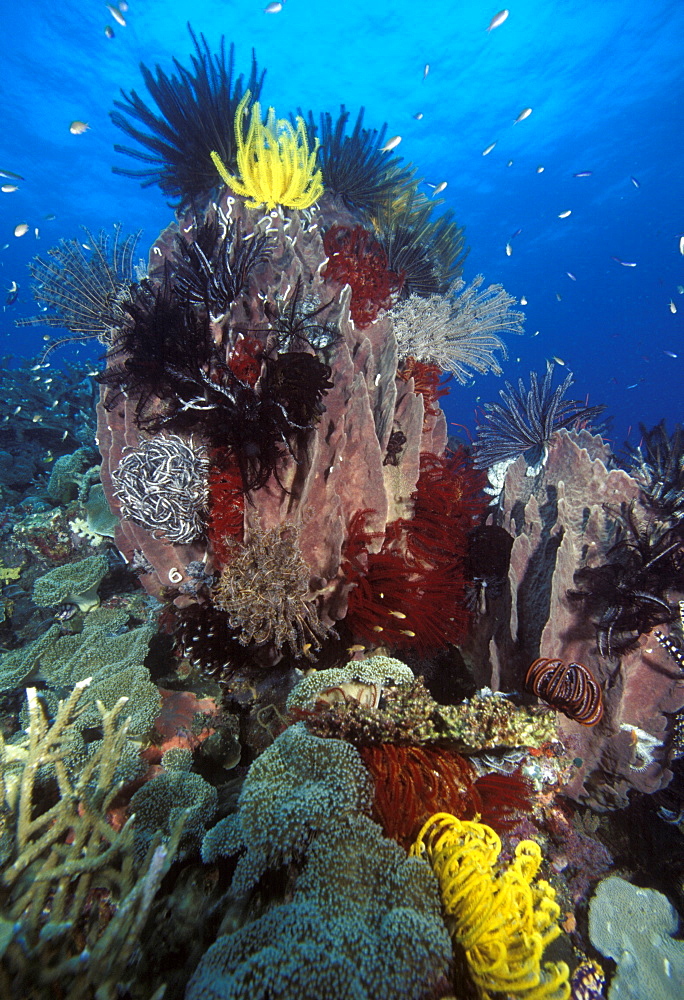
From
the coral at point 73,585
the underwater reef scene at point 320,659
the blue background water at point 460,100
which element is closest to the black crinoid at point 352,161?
the underwater reef scene at point 320,659

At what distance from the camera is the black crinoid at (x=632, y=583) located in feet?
11.8

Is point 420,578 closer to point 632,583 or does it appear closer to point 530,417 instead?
point 632,583

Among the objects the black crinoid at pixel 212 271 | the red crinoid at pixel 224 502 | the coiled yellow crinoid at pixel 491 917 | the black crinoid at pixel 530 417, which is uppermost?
the black crinoid at pixel 212 271

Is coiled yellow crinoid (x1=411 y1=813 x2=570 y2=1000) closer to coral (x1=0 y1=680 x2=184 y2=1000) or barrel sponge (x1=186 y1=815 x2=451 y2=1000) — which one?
barrel sponge (x1=186 y1=815 x2=451 y2=1000)

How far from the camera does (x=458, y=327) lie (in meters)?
6.32

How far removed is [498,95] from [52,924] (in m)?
56.6

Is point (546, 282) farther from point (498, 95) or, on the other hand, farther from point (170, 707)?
point (170, 707)

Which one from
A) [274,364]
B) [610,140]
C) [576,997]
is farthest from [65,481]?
[610,140]

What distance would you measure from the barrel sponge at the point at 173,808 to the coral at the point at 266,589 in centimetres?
111

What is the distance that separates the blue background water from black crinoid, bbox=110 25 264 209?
64.3 ft

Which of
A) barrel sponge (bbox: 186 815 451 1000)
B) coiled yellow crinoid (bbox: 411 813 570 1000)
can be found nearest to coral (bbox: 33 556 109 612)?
barrel sponge (bbox: 186 815 451 1000)

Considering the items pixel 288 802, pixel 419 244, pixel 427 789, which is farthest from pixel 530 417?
pixel 288 802

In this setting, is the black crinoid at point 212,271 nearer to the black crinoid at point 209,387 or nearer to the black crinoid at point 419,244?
the black crinoid at point 209,387

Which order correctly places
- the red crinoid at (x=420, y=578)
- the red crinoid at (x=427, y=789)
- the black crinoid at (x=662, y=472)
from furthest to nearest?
1. the red crinoid at (x=420, y=578)
2. the black crinoid at (x=662, y=472)
3. the red crinoid at (x=427, y=789)
